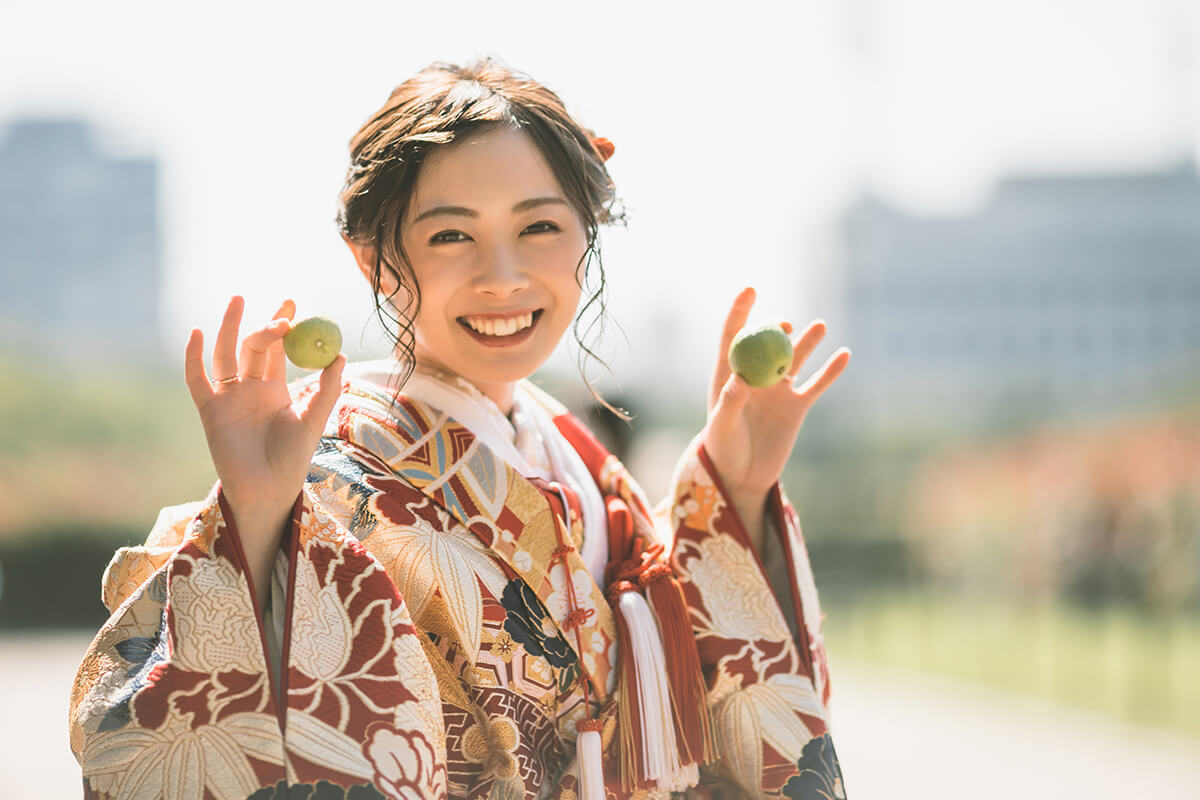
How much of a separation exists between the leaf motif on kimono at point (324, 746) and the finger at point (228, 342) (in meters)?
0.39

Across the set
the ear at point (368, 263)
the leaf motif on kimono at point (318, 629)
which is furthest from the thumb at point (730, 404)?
the leaf motif on kimono at point (318, 629)

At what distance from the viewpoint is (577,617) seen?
4.83ft

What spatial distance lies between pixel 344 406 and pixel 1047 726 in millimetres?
5887

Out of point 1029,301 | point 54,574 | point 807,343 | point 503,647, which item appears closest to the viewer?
point 503,647

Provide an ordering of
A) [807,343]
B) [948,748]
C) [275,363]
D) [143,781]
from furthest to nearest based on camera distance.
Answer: [948,748] → [807,343] → [275,363] → [143,781]

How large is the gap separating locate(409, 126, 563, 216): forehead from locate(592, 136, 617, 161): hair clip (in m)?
0.21

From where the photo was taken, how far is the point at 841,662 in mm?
8742

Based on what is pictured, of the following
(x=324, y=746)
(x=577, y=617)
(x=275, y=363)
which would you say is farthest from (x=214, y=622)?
(x=577, y=617)

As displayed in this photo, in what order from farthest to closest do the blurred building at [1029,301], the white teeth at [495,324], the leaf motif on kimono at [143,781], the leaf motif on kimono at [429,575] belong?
the blurred building at [1029,301] < the white teeth at [495,324] < the leaf motif on kimono at [429,575] < the leaf motif on kimono at [143,781]

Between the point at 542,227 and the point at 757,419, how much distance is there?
42 centimetres

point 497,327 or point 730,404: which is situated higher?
→ point 497,327

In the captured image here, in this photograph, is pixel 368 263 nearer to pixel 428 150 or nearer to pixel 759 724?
pixel 428 150

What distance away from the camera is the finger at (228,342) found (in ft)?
4.16

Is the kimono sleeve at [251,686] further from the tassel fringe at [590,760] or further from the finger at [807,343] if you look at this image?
the finger at [807,343]
